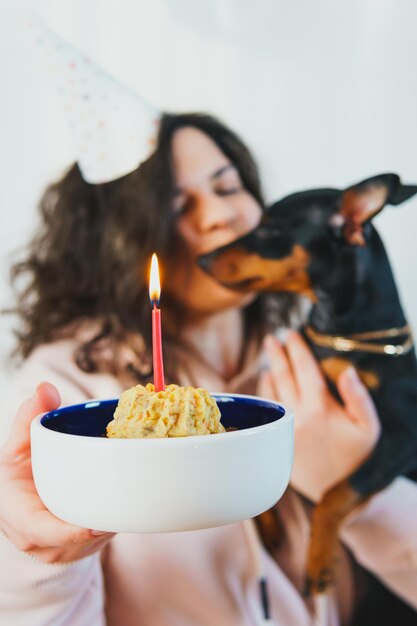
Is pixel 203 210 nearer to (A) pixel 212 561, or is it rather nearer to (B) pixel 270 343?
(B) pixel 270 343

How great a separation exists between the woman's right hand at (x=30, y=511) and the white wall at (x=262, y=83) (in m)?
0.54

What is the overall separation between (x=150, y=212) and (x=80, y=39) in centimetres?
32

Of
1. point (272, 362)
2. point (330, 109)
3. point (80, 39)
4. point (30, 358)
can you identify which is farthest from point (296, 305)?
point (80, 39)

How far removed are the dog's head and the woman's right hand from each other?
0.44 meters

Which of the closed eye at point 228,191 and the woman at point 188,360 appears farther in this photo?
the closed eye at point 228,191

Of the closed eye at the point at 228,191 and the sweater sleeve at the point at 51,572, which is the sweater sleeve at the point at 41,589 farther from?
the closed eye at the point at 228,191

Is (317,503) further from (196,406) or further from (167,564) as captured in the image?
(196,406)

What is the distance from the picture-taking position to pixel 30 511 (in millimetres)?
592

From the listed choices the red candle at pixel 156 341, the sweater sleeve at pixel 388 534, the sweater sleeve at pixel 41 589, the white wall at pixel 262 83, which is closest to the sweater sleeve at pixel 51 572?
the sweater sleeve at pixel 41 589

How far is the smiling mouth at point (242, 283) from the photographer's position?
3.25 feet

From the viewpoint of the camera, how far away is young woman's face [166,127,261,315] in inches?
42.3

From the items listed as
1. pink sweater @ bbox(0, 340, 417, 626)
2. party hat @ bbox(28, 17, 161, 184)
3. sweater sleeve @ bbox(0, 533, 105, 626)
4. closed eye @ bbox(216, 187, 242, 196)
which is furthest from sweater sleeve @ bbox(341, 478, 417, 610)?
party hat @ bbox(28, 17, 161, 184)

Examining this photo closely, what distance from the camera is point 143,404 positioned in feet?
1.75

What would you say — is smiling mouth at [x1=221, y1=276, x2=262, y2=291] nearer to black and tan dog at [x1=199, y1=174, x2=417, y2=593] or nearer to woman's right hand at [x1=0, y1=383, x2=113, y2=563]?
black and tan dog at [x1=199, y1=174, x2=417, y2=593]
